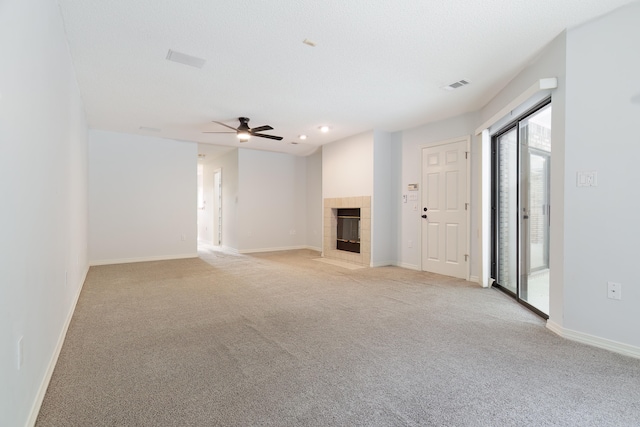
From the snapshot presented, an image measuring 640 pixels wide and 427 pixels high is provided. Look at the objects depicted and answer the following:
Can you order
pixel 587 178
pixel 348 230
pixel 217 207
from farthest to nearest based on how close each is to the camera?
pixel 217 207
pixel 348 230
pixel 587 178

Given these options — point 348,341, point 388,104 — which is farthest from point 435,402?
point 388,104

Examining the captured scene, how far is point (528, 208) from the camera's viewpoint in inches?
146

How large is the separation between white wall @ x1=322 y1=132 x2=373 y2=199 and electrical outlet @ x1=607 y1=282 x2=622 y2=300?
377 cm

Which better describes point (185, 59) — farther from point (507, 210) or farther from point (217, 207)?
point (217, 207)

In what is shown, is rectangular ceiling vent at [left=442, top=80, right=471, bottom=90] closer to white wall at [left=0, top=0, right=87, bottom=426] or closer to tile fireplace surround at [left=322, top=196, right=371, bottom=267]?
tile fireplace surround at [left=322, top=196, right=371, bottom=267]

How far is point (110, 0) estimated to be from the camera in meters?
2.27

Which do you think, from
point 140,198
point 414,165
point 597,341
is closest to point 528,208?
point 597,341

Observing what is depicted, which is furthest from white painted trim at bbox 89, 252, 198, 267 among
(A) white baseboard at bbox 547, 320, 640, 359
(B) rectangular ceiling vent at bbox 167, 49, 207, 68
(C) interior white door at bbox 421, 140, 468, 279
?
(A) white baseboard at bbox 547, 320, 640, 359

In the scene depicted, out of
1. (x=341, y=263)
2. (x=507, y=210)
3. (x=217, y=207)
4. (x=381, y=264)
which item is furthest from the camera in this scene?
(x=217, y=207)

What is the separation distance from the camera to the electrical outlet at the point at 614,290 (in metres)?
2.41

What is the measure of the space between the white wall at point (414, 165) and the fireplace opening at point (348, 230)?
858 millimetres

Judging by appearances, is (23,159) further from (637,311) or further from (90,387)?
(637,311)

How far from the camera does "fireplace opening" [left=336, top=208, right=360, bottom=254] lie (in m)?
6.40

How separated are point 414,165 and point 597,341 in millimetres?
3725
